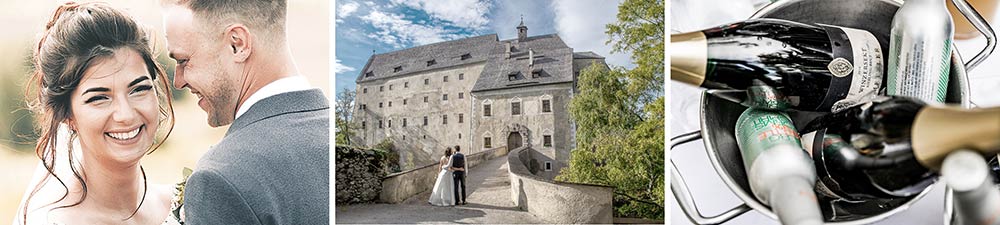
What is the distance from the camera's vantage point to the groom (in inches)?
60.2

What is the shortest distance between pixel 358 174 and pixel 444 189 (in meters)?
0.27

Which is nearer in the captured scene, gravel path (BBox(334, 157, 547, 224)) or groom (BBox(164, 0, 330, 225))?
groom (BBox(164, 0, 330, 225))

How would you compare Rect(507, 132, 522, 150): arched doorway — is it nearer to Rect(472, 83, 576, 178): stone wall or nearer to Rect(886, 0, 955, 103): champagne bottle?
Rect(472, 83, 576, 178): stone wall

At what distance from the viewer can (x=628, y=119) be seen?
1.93 metres

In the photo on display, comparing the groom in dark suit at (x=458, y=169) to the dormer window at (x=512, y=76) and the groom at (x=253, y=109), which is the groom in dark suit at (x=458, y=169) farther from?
the groom at (x=253, y=109)

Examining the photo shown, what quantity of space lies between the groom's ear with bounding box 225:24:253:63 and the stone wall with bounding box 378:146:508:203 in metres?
0.63

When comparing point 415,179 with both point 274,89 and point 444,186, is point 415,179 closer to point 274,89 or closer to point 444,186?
point 444,186

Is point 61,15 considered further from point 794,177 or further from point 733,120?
point 794,177

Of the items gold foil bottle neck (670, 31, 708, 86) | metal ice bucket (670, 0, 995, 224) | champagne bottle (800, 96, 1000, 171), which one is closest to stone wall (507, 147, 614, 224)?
metal ice bucket (670, 0, 995, 224)

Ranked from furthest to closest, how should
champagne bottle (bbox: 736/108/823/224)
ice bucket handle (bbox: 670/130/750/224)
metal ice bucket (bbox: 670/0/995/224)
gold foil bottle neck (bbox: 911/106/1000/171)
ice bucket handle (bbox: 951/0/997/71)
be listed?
ice bucket handle (bbox: 670/130/750/224), ice bucket handle (bbox: 951/0/997/71), metal ice bucket (bbox: 670/0/995/224), champagne bottle (bbox: 736/108/823/224), gold foil bottle neck (bbox: 911/106/1000/171)

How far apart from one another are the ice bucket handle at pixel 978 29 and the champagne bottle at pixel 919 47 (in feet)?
1.36

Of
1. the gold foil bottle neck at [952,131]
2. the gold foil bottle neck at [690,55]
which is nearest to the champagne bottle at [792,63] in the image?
the gold foil bottle neck at [690,55]

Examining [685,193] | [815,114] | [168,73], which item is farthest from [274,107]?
[815,114]

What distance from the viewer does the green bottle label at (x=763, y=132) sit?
2.56 ft
